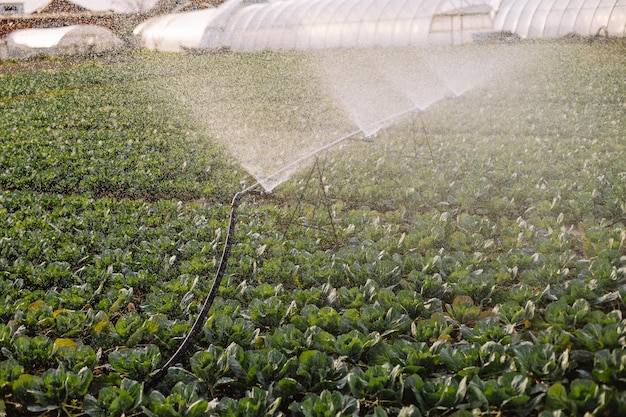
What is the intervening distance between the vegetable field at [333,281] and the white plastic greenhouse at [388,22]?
19.7m

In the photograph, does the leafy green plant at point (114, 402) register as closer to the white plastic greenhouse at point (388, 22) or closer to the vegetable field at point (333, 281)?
the vegetable field at point (333, 281)

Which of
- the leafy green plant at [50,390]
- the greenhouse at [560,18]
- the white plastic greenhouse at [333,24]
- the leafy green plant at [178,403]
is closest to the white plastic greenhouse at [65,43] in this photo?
the white plastic greenhouse at [333,24]

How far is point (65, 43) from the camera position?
126 ft

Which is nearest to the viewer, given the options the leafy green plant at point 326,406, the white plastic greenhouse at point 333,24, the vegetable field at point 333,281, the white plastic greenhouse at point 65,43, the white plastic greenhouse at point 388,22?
the leafy green plant at point 326,406

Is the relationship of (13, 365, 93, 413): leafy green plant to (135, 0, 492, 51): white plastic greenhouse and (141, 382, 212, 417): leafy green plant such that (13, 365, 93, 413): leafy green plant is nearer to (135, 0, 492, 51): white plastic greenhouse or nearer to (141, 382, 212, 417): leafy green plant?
(141, 382, 212, 417): leafy green plant

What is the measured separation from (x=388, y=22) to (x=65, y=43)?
20967mm

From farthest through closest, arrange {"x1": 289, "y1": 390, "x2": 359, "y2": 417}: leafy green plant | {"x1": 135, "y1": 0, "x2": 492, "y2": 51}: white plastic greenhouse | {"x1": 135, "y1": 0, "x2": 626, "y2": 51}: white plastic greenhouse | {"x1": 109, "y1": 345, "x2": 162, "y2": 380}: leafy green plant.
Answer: {"x1": 135, "y1": 0, "x2": 492, "y2": 51}: white plastic greenhouse → {"x1": 135, "y1": 0, "x2": 626, "y2": 51}: white plastic greenhouse → {"x1": 109, "y1": 345, "x2": 162, "y2": 380}: leafy green plant → {"x1": 289, "y1": 390, "x2": 359, "y2": 417}: leafy green plant

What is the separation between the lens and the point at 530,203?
6836 millimetres

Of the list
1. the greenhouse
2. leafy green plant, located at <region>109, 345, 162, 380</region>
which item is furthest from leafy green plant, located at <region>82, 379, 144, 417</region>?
the greenhouse

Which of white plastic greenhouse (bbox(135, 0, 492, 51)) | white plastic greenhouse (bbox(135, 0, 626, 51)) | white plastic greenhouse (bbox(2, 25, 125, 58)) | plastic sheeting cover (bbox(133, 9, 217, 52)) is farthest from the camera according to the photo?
white plastic greenhouse (bbox(2, 25, 125, 58))

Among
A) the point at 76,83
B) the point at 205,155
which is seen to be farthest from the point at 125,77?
the point at 205,155

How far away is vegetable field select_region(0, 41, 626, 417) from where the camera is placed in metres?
3.38

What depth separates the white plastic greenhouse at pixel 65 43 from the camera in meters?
38.3

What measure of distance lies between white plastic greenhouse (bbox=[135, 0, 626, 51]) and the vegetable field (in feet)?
64.5
